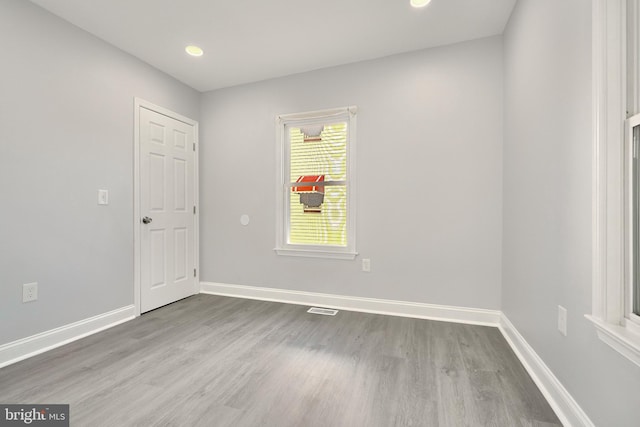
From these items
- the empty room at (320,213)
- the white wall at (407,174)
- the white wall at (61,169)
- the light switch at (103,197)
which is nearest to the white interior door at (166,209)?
the empty room at (320,213)

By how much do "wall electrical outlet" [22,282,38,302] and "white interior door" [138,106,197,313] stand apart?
2.72 ft

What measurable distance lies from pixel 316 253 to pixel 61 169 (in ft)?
7.81

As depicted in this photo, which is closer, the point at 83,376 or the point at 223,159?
the point at 83,376

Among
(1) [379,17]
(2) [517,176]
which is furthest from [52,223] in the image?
(2) [517,176]

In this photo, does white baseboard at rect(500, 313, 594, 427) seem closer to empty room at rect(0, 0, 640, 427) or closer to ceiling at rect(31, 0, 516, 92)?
empty room at rect(0, 0, 640, 427)

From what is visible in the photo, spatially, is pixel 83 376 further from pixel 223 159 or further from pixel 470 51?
pixel 470 51

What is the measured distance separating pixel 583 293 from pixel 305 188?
248 cm

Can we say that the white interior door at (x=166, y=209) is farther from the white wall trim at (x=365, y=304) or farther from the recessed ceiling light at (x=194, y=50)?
the recessed ceiling light at (x=194, y=50)

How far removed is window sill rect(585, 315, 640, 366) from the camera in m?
0.90

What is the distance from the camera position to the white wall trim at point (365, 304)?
2553 mm

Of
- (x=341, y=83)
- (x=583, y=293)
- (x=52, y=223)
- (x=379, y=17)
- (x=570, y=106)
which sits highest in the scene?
(x=379, y=17)

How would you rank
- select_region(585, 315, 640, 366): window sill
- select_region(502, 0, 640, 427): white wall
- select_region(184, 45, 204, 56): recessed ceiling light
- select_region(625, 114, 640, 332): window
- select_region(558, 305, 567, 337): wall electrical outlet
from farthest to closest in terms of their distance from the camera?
select_region(184, 45, 204, 56): recessed ceiling light → select_region(558, 305, 567, 337): wall electrical outlet → select_region(502, 0, 640, 427): white wall → select_region(625, 114, 640, 332): window → select_region(585, 315, 640, 366): window sill

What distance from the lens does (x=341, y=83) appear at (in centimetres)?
299

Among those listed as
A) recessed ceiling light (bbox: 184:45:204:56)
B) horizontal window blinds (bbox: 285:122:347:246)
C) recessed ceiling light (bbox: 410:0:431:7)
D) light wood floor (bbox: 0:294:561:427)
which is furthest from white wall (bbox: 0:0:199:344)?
recessed ceiling light (bbox: 410:0:431:7)
